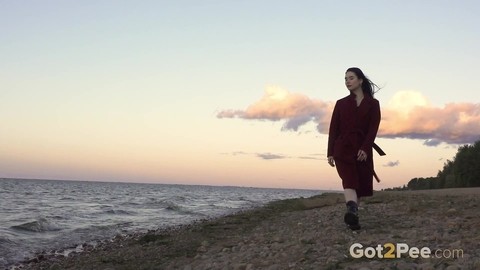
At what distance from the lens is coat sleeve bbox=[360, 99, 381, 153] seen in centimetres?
702

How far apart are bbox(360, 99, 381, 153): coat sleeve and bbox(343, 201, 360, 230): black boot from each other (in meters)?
0.89

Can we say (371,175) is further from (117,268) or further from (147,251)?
(147,251)

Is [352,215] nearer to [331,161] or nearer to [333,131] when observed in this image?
[331,161]

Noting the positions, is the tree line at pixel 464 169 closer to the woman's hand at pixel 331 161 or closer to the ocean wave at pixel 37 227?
the ocean wave at pixel 37 227

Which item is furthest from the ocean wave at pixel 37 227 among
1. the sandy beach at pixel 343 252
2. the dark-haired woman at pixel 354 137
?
the dark-haired woman at pixel 354 137

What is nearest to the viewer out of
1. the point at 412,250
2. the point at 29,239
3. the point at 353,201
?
the point at 412,250

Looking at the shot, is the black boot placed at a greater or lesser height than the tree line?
lesser

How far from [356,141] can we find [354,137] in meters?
0.07

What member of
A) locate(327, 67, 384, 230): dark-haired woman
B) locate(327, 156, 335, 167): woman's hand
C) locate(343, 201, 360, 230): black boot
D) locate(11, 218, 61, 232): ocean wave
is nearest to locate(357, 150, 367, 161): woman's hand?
locate(327, 67, 384, 230): dark-haired woman

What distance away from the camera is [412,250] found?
5730 millimetres

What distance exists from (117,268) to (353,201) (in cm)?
461

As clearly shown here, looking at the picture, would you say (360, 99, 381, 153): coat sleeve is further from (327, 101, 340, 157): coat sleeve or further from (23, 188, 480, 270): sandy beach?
(23, 188, 480, 270): sandy beach

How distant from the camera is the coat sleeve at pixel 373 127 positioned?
7.02 metres

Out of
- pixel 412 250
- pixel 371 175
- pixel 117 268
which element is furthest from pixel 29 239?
pixel 412 250
